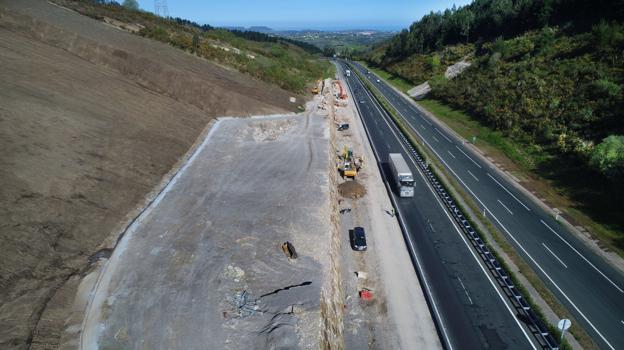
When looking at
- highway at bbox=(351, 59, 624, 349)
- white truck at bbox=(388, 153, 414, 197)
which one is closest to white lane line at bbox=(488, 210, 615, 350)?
highway at bbox=(351, 59, 624, 349)

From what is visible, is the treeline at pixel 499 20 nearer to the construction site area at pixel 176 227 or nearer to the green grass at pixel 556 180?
the green grass at pixel 556 180

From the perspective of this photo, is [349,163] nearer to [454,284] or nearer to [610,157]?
[454,284]

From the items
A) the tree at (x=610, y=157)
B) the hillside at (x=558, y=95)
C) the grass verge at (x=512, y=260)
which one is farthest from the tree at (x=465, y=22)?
the tree at (x=610, y=157)

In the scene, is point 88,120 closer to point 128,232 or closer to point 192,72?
point 128,232

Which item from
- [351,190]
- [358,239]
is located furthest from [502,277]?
[351,190]

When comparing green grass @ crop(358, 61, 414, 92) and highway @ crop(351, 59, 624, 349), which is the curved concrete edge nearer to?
highway @ crop(351, 59, 624, 349)
